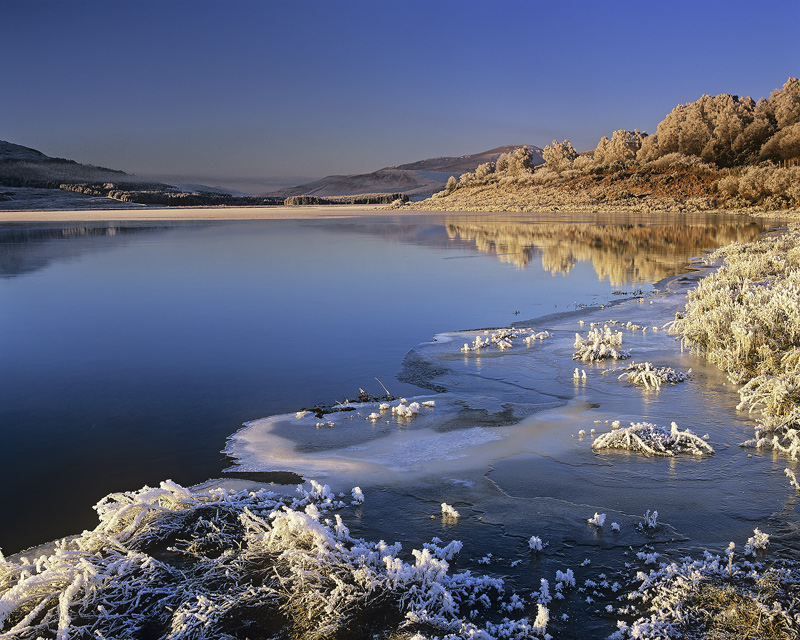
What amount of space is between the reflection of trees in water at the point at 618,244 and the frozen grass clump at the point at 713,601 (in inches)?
364

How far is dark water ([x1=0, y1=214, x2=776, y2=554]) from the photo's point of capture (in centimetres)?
390

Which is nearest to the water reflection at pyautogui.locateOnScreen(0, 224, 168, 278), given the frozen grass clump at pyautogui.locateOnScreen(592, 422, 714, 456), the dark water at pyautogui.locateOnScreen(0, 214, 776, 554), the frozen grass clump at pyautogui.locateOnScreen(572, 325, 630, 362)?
the dark water at pyautogui.locateOnScreen(0, 214, 776, 554)

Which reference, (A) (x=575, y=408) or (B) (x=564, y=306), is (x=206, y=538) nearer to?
(A) (x=575, y=408)

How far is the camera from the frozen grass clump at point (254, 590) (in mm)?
2242

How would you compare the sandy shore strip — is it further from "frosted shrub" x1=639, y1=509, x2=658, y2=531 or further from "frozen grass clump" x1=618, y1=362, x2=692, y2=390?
"frosted shrub" x1=639, y1=509, x2=658, y2=531

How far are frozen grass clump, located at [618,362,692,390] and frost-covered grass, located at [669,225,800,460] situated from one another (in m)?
0.42

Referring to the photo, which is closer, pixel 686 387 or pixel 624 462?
pixel 624 462

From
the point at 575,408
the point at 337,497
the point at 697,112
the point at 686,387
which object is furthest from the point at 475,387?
the point at 697,112

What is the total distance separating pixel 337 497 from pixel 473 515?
0.72 m

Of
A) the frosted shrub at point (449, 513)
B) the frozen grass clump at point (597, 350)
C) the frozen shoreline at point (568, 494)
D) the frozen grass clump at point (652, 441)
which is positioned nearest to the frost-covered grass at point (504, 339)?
the frozen grass clump at point (597, 350)

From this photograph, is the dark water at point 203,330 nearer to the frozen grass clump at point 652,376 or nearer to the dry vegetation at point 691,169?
the frozen grass clump at point 652,376

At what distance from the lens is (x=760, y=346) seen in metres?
5.50

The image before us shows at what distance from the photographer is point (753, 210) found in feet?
99.1

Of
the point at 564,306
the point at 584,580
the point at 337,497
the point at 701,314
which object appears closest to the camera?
the point at 584,580
